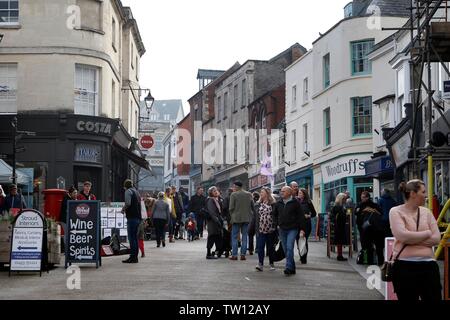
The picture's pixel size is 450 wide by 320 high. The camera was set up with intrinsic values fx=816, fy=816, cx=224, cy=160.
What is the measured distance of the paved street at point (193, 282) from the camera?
12.1m

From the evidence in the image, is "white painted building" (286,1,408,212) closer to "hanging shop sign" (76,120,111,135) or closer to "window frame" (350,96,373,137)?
"window frame" (350,96,373,137)

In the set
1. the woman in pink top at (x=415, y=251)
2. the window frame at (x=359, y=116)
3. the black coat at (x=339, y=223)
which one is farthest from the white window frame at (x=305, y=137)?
the woman in pink top at (x=415, y=251)

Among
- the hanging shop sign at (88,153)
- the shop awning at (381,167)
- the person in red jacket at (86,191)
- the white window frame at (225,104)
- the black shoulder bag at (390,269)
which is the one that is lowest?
the black shoulder bag at (390,269)

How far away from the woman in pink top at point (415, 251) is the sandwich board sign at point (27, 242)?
837 centimetres

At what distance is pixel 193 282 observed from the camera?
13688mm

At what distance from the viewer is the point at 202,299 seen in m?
11.3

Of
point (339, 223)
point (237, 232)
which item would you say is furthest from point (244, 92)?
point (237, 232)

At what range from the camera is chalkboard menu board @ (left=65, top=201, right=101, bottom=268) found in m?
16.7

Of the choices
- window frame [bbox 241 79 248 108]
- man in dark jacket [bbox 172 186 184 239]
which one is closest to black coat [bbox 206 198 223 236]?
man in dark jacket [bbox 172 186 184 239]

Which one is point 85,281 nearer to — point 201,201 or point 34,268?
point 34,268

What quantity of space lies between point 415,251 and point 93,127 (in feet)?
82.3

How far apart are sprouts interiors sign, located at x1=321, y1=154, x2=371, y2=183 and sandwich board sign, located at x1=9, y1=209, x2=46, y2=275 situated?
23.3 meters

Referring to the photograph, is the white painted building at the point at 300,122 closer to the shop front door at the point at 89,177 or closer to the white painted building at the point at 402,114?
the white painted building at the point at 402,114
